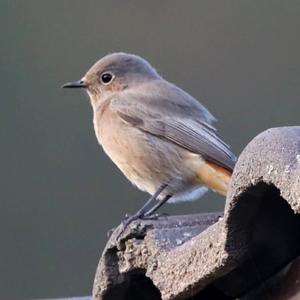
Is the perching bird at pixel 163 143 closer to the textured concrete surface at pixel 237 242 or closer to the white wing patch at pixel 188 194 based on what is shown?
the white wing patch at pixel 188 194

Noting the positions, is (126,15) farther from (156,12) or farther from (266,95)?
(266,95)

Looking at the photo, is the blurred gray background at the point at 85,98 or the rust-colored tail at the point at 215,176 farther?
the blurred gray background at the point at 85,98

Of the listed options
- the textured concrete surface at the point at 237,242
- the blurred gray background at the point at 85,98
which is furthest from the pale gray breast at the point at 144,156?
the blurred gray background at the point at 85,98

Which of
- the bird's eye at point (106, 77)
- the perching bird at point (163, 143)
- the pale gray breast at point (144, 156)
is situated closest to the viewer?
the perching bird at point (163, 143)

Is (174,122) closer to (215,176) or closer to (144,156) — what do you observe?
(144,156)

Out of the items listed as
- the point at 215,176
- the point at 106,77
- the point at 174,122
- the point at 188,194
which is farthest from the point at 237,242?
the point at 106,77

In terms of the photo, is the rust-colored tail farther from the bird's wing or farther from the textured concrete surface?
the textured concrete surface
